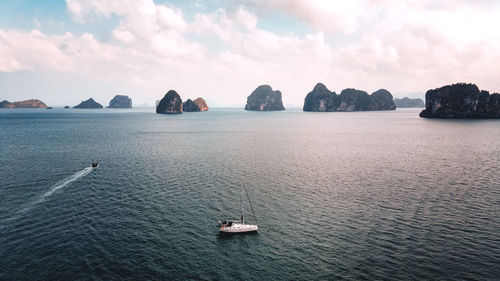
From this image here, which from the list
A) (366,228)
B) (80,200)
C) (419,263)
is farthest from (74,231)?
(419,263)

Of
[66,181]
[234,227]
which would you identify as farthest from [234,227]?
[66,181]

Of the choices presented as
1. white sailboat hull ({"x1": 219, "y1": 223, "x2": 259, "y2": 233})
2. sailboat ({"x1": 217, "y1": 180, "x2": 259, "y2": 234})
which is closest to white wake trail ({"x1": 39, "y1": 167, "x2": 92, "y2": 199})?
sailboat ({"x1": 217, "y1": 180, "x2": 259, "y2": 234})

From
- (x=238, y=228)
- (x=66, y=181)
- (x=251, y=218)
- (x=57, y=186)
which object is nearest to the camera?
(x=238, y=228)

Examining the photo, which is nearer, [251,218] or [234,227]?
[234,227]

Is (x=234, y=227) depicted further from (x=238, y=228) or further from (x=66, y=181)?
(x=66, y=181)

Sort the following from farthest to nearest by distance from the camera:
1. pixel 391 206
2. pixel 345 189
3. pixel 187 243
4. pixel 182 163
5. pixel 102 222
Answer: pixel 182 163 < pixel 345 189 < pixel 391 206 < pixel 102 222 < pixel 187 243

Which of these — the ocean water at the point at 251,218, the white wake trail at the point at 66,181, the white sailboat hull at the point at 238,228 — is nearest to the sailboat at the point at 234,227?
the white sailboat hull at the point at 238,228

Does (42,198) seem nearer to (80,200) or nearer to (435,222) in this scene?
(80,200)
